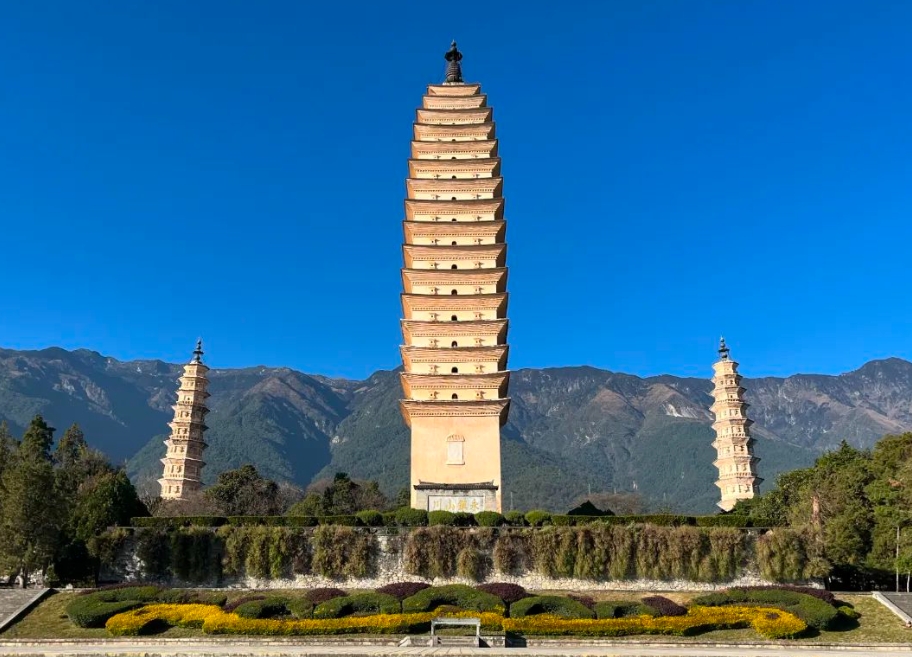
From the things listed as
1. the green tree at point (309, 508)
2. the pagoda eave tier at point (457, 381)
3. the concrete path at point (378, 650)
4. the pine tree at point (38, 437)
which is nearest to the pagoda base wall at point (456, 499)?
the pagoda eave tier at point (457, 381)

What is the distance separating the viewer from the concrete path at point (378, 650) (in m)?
16.8

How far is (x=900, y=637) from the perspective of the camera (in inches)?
758

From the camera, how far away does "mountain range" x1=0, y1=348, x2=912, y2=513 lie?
405ft

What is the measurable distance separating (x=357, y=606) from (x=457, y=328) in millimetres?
15383

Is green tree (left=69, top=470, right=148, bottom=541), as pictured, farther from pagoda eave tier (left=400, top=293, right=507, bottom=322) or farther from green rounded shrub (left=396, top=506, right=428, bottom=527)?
pagoda eave tier (left=400, top=293, right=507, bottom=322)

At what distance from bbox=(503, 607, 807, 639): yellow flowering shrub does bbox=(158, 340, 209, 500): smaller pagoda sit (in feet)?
104

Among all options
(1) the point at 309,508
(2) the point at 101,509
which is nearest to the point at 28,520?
(2) the point at 101,509

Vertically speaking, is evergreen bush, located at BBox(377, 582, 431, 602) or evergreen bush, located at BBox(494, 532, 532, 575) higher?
evergreen bush, located at BBox(494, 532, 532, 575)

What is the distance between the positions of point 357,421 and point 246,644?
468 feet

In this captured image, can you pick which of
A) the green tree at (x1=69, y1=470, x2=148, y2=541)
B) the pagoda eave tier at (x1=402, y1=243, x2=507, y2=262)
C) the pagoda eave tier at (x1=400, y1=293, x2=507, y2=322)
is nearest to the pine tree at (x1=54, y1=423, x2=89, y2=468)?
the green tree at (x1=69, y1=470, x2=148, y2=541)

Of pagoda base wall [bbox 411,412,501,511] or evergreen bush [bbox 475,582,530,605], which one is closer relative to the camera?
evergreen bush [bbox 475,582,530,605]

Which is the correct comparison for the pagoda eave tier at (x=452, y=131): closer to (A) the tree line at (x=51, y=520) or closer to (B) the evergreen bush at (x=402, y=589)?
(A) the tree line at (x=51, y=520)

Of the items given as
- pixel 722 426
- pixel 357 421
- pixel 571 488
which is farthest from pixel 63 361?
pixel 722 426

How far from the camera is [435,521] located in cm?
2584
